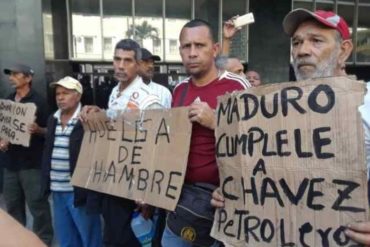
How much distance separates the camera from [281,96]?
188 cm

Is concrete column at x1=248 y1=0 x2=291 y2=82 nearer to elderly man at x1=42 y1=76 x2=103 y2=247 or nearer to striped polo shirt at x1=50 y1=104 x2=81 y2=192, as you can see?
elderly man at x1=42 y1=76 x2=103 y2=247

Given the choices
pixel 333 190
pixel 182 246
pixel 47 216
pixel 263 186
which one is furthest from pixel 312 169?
pixel 47 216

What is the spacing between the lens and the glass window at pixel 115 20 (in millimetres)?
7930

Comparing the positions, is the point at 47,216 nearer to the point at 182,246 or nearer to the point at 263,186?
the point at 182,246

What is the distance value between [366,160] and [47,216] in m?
3.64

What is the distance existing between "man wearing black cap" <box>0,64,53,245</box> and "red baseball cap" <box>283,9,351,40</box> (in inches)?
117

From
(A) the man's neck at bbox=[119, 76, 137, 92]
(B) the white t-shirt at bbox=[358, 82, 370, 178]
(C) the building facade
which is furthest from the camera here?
(C) the building facade

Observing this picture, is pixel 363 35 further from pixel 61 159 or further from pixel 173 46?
pixel 61 159

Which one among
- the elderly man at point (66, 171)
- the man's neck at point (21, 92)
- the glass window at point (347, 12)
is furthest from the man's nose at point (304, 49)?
the glass window at point (347, 12)

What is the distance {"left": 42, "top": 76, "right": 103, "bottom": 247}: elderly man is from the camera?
3.68 meters

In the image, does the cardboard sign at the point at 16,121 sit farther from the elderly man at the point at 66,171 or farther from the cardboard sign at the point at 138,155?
the cardboard sign at the point at 138,155

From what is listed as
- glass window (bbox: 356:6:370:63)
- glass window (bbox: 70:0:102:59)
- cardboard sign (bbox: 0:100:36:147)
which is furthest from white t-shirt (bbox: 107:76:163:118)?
glass window (bbox: 356:6:370:63)

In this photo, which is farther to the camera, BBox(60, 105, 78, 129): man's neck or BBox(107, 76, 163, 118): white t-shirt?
BBox(60, 105, 78, 129): man's neck

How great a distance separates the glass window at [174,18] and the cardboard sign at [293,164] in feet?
20.6
